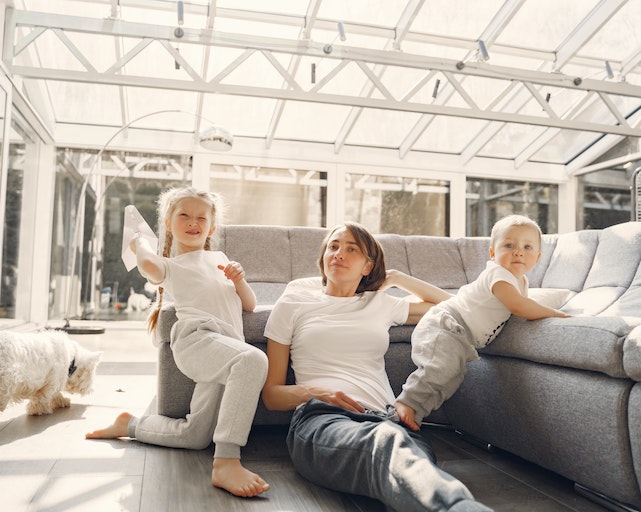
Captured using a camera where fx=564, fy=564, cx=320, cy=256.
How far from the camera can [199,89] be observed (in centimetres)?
457

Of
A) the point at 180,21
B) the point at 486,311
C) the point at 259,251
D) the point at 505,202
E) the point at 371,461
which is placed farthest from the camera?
the point at 505,202

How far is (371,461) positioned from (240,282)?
34.0 inches

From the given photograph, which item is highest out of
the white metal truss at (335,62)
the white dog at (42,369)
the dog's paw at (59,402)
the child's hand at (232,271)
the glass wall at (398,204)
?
the white metal truss at (335,62)

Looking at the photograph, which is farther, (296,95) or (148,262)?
(296,95)

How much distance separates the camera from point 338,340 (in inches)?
67.1

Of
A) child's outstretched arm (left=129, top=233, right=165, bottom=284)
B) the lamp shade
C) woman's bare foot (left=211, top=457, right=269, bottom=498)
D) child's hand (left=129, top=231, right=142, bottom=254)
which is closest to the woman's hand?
woman's bare foot (left=211, top=457, right=269, bottom=498)

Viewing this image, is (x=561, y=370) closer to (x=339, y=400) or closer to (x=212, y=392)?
(x=339, y=400)

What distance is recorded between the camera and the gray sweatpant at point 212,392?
1.46 meters

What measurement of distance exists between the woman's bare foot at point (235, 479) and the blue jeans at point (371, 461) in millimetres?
118

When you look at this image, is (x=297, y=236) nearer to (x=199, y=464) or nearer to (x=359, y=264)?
(x=359, y=264)

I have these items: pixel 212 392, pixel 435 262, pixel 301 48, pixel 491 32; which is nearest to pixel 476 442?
pixel 212 392

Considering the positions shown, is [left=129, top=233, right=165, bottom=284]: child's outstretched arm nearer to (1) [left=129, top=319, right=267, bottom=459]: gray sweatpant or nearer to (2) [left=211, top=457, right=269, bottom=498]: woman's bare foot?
(1) [left=129, top=319, right=267, bottom=459]: gray sweatpant

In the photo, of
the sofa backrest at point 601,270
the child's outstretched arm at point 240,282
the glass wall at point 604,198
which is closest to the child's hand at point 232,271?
the child's outstretched arm at point 240,282

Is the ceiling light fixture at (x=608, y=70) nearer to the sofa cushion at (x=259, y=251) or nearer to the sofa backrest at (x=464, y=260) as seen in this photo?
the sofa backrest at (x=464, y=260)
